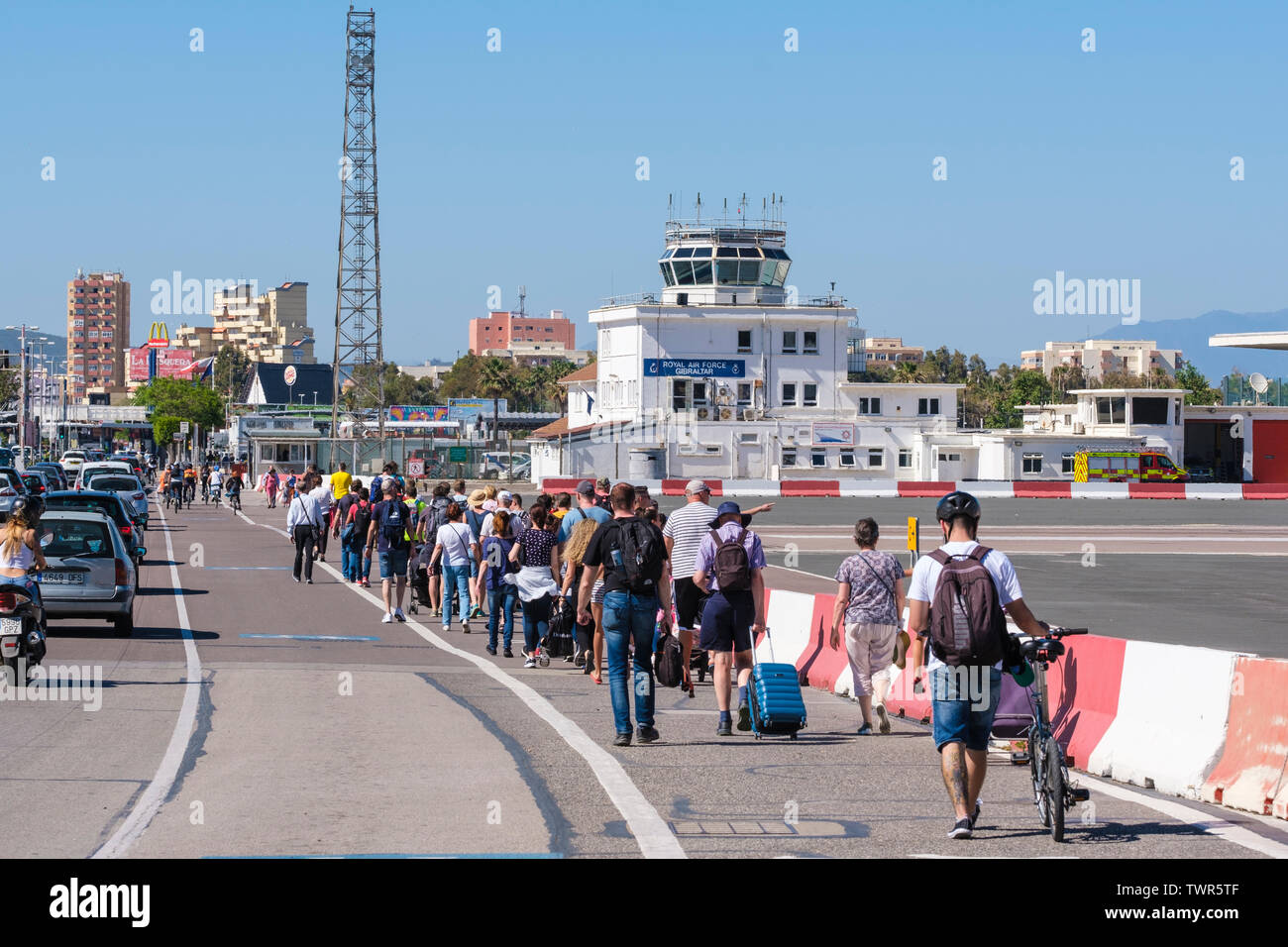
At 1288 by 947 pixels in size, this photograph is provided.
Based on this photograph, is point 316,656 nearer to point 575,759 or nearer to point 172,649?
point 172,649

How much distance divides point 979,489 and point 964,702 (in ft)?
168

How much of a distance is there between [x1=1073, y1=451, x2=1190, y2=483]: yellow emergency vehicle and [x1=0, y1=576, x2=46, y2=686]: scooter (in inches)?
2620

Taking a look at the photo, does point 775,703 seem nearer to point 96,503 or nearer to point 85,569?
point 85,569

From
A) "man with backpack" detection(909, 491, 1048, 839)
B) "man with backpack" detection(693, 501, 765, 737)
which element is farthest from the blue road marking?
"man with backpack" detection(909, 491, 1048, 839)

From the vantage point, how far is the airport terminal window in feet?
267

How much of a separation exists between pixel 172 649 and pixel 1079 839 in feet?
38.7

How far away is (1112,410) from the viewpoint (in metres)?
82.0

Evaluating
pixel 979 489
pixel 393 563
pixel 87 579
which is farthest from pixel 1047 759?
pixel 979 489

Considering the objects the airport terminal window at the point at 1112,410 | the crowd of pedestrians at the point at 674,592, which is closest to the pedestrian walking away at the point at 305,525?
the crowd of pedestrians at the point at 674,592

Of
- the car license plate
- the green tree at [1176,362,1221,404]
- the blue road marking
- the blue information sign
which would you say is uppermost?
the green tree at [1176,362,1221,404]

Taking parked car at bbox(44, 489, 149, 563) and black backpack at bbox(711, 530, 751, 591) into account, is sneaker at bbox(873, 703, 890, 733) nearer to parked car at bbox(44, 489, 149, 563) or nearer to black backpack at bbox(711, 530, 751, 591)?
black backpack at bbox(711, 530, 751, 591)

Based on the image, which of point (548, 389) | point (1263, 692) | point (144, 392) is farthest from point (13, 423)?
point (1263, 692)

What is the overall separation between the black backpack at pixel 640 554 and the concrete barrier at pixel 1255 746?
3.99 meters
